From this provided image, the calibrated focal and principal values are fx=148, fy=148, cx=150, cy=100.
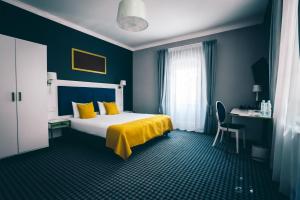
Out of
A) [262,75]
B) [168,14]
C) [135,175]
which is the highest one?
[168,14]

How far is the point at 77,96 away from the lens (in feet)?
13.3

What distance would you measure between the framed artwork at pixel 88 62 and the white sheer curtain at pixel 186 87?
2211 mm

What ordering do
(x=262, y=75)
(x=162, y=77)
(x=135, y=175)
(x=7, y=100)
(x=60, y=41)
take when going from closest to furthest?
(x=135, y=175)
(x=7, y=100)
(x=262, y=75)
(x=60, y=41)
(x=162, y=77)

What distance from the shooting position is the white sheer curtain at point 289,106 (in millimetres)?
1564

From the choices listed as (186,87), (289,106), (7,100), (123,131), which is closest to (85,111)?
(7,100)

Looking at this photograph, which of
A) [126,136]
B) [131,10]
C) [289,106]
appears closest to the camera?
[289,106]

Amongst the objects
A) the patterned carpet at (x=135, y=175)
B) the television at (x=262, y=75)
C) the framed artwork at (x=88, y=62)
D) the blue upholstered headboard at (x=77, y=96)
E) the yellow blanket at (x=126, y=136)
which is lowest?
the patterned carpet at (x=135, y=175)

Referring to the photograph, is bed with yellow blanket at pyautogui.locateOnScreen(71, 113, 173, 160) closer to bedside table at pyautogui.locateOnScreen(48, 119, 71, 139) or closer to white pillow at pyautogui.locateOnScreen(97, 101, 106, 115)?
bedside table at pyautogui.locateOnScreen(48, 119, 71, 139)

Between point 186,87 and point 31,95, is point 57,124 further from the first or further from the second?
point 186,87

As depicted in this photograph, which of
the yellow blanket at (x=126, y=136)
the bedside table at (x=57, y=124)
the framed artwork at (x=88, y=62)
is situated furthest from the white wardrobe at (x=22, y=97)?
the yellow blanket at (x=126, y=136)

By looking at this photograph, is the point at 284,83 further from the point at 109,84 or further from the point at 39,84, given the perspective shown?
the point at 109,84

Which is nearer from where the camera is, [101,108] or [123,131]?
[123,131]

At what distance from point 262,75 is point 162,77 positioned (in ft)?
9.28

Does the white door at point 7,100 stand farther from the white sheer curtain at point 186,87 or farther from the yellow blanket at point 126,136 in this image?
the white sheer curtain at point 186,87
